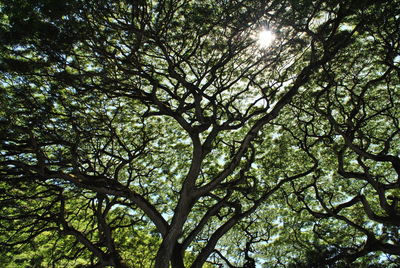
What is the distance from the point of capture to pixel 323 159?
11.5 metres

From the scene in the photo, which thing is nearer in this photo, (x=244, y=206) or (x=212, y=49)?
(x=212, y=49)

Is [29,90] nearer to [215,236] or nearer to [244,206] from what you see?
[215,236]

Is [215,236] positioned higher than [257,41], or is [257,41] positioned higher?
[257,41]

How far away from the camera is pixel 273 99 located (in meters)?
9.80

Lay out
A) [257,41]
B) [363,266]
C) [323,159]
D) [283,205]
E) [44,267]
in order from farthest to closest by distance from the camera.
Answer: [44,267] → [283,205] → [323,159] → [363,266] → [257,41]

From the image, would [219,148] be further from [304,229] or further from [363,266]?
[363,266]

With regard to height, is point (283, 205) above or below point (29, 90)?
below

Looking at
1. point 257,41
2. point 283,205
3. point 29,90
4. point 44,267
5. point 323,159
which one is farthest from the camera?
point 44,267

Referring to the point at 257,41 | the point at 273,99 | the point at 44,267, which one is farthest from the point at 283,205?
the point at 44,267

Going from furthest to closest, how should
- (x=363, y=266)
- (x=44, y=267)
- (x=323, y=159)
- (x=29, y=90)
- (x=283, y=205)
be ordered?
1. (x=44, y=267)
2. (x=283, y=205)
3. (x=323, y=159)
4. (x=363, y=266)
5. (x=29, y=90)

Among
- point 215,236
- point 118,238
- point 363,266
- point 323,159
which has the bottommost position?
point 363,266

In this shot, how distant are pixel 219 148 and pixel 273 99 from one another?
3.05 meters

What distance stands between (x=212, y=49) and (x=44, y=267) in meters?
13.3

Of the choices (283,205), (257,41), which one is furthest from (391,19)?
(283,205)
